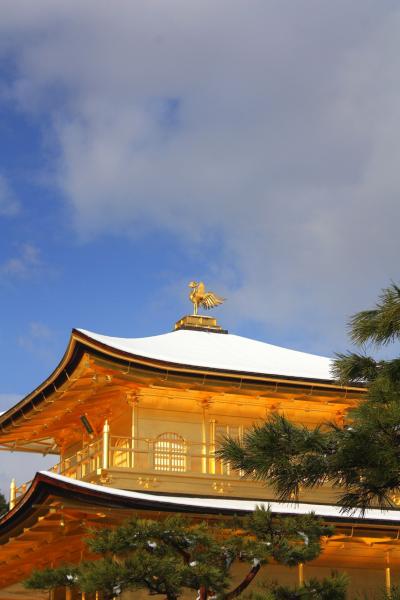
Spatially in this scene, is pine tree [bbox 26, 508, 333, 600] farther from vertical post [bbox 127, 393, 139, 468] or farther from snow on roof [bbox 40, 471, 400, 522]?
vertical post [bbox 127, 393, 139, 468]

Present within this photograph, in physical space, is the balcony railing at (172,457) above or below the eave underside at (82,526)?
above

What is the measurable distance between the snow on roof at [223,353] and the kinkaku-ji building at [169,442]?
7cm

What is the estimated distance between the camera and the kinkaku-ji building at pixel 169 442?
20.0m

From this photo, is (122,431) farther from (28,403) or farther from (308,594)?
(308,594)

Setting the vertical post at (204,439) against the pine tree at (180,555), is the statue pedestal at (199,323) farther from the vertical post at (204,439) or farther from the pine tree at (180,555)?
the pine tree at (180,555)

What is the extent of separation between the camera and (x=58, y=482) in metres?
18.5

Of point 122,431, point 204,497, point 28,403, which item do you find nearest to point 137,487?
point 204,497

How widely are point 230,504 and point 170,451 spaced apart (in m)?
2.49

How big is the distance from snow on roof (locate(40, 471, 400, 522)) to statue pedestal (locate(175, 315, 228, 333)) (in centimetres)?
753

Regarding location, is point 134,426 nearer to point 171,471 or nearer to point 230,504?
point 171,471

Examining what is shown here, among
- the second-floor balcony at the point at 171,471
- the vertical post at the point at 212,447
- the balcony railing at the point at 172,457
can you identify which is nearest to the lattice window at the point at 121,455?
the second-floor balcony at the point at 171,471

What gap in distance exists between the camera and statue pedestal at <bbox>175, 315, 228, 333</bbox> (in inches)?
1141

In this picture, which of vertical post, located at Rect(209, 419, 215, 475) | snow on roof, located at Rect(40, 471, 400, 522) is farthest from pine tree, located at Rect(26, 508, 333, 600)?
vertical post, located at Rect(209, 419, 215, 475)

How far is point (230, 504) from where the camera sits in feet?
69.2
